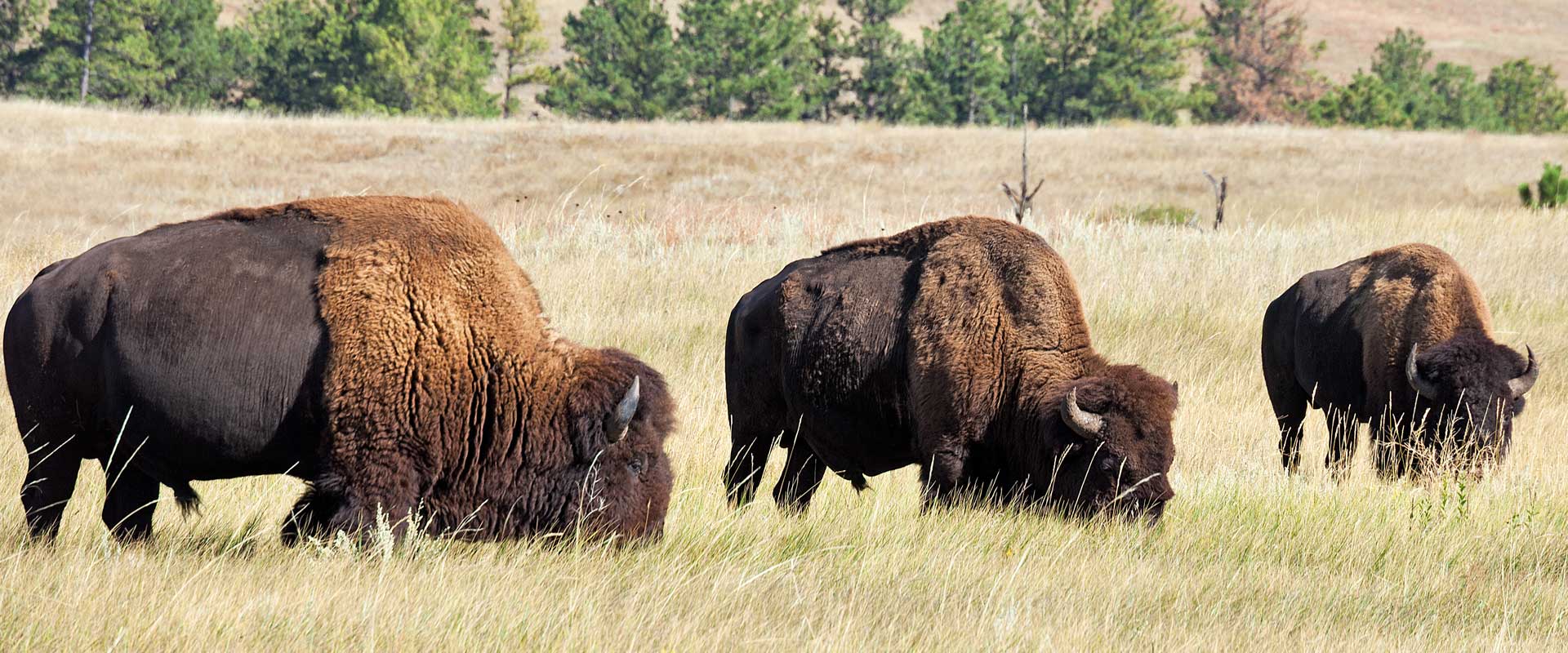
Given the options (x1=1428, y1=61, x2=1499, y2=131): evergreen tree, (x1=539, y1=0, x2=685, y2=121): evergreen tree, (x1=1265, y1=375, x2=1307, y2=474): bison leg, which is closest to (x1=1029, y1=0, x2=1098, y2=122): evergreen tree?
(x1=1428, y1=61, x2=1499, y2=131): evergreen tree

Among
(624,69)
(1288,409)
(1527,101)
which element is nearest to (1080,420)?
(1288,409)

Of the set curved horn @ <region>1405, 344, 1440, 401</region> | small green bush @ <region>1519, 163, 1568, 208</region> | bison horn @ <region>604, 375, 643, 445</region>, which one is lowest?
curved horn @ <region>1405, 344, 1440, 401</region>

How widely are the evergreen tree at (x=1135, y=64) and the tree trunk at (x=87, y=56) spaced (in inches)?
1532

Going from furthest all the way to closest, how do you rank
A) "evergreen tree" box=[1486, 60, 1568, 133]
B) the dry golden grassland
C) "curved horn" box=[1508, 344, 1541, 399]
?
1. "evergreen tree" box=[1486, 60, 1568, 133]
2. "curved horn" box=[1508, 344, 1541, 399]
3. the dry golden grassland

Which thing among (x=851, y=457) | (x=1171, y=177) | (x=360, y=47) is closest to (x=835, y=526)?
(x=851, y=457)

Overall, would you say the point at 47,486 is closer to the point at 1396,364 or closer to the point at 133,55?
the point at 1396,364

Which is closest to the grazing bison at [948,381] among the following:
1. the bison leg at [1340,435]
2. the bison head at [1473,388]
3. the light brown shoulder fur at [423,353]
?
the light brown shoulder fur at [423,353]

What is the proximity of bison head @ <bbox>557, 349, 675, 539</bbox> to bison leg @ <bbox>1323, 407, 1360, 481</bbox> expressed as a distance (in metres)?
4.78

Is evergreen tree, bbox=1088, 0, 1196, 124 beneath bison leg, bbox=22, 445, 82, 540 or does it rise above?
above

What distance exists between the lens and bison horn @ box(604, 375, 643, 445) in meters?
4.84

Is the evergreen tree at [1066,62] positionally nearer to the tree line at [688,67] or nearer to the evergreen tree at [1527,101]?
the tree line at [688,67]

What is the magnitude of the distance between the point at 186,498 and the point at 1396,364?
6.93 metres

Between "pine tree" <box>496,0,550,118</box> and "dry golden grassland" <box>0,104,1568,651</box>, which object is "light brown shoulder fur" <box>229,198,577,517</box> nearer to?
"dry golden grassland" <box>0,104,1568,651</box>

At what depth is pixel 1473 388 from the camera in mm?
7680
